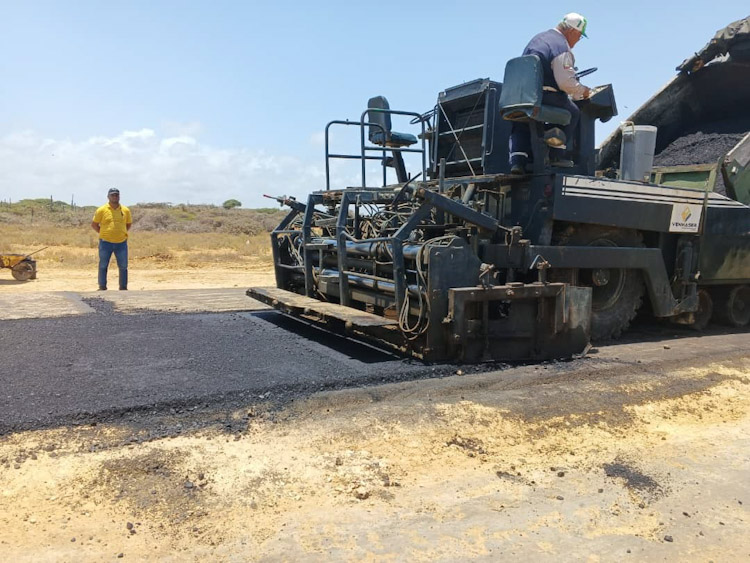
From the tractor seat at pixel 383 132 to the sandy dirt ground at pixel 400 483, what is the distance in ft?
A: 13.2

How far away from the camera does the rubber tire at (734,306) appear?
24.4 ft

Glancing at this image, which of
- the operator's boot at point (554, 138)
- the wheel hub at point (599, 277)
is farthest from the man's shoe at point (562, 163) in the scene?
the wheel hub at point (599, 277)

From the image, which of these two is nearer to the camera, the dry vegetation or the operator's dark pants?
the operator's dark pants

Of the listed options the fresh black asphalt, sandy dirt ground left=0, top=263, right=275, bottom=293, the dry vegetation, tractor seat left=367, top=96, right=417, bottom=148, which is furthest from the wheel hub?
the dry vegetation

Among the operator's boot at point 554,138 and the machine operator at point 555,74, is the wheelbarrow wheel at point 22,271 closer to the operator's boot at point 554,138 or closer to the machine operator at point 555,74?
the machine operator at point 555,74

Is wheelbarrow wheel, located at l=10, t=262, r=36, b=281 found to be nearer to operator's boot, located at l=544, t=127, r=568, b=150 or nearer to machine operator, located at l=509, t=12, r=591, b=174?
machine operator, located at l=509, t=12, r=591, b=174

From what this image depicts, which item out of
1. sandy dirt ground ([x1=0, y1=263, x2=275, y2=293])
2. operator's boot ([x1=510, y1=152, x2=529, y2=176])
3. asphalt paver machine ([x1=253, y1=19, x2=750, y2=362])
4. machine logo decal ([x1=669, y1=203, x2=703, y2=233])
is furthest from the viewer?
sandy dirt ground ([x1=0, y1=263, x2=275, y2=293])

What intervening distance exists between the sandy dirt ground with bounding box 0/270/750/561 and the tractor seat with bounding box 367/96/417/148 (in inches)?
159

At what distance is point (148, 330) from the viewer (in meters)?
6.12

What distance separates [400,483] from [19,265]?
1159 cm

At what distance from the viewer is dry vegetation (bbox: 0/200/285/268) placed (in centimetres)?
1883

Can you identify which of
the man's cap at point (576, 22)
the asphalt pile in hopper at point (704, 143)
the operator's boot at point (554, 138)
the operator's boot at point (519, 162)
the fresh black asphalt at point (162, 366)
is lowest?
the fresh black asphalt at point (162, 366)

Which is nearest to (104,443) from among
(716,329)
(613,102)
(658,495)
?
(658,495)

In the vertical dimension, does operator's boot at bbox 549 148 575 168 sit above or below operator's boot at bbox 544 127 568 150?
below
